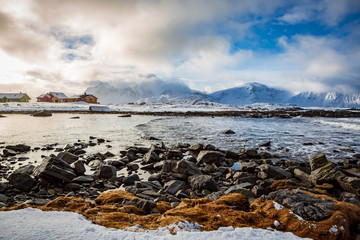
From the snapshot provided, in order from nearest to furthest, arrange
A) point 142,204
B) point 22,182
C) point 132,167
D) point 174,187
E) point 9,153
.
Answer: point 142,204 → point 22,182 → point 174,187 → point 132,167 → point 9,153

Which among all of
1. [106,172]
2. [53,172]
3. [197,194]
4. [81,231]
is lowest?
[197,194]

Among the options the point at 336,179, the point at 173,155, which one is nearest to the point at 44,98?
the point at 173,155

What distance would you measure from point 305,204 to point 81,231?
4265mm

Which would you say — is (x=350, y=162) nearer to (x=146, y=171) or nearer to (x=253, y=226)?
(x=253, y=226)

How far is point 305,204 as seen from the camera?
3.79 m

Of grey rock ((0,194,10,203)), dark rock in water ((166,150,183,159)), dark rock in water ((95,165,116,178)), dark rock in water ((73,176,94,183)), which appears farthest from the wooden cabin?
grey rock ((0,194,10,203))

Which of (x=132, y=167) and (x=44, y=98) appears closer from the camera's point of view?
(x=132, y=167)

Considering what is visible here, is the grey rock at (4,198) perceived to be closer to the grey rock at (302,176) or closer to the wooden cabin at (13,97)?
the grey rock at (302,176)

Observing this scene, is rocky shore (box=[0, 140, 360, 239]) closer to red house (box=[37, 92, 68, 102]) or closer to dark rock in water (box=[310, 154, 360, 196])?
dark rock in water (box=[310, 154, 360, 196])

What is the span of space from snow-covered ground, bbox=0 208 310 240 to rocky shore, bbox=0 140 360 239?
0.24 meters

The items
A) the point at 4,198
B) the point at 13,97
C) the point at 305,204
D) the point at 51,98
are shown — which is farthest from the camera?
the point at 51,98

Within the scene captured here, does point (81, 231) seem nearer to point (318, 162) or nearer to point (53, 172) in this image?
point (53, 172)

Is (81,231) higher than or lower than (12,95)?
lower

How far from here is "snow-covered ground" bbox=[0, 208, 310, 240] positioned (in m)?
2.79
